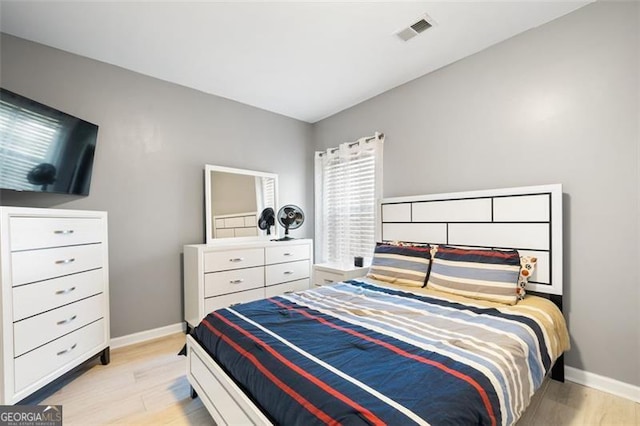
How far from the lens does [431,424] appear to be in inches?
33.4

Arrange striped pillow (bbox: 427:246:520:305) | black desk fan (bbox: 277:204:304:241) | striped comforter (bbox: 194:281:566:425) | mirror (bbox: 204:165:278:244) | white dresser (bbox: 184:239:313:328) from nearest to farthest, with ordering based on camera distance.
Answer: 1. striped comforter (bbox: 194:281:566:425)
2. striped pillow (bbox: 427:246:520:305)
3. white dresser (bbox: 184:239:313:328)
4. mirror (bbox: 204:165:278:244)
5. black desk fan (bbox: 277:204:304:241)

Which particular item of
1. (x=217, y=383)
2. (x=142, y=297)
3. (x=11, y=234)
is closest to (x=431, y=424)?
(x=217, y=383)

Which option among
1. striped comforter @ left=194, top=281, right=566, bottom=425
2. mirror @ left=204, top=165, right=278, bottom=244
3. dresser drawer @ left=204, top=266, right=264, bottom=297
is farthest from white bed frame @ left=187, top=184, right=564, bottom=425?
mirror @ left=204, top=165, right=278, bottom=244

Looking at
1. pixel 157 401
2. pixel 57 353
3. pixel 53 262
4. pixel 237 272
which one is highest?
pixel 53 262

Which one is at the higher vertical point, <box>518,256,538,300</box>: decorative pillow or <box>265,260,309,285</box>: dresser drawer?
<box>518,256,538,300</box>: decorative pillow

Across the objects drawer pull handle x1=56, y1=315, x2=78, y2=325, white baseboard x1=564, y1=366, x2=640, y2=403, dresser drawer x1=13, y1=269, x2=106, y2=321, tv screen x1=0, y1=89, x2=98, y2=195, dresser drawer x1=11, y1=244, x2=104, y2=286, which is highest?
tv screen x1=0, y1=89, x2=98, y2=195

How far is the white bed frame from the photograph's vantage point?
1.43m

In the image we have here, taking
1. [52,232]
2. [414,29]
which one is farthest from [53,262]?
[414,29]

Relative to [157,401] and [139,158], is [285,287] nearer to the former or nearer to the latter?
[157,401]

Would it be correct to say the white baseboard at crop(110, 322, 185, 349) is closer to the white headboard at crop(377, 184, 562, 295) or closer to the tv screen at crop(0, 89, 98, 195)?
the tv screen at crop(0, 89, 98, 195)

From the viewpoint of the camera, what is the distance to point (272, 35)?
7.37 ft

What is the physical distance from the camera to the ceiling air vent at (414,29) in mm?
2131

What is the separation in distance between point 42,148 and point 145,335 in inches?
72.9

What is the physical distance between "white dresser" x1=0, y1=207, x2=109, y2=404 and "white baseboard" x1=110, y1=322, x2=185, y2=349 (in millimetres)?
328
